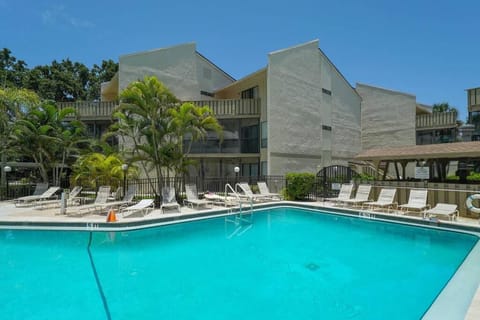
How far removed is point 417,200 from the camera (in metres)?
11.4

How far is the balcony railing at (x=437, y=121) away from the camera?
2356 centimetres

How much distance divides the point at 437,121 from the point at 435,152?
50.1 feet

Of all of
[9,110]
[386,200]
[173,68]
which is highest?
[173,68]

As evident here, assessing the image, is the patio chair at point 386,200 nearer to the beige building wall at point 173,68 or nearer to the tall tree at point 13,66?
the beige building wall at point 173,68

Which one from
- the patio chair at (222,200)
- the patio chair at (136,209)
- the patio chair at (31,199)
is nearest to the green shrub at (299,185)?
the patio chair at (222,200)

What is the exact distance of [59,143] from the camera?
649 inches

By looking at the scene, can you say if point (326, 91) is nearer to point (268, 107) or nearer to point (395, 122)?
point (268, 107)

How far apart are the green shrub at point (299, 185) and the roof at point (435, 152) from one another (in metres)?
3.19

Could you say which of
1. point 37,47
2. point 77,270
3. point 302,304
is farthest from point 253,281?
point 37,47

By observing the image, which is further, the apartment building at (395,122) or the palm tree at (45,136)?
the apartment building at (395,122)

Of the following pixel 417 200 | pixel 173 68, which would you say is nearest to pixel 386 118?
pixel 417 200

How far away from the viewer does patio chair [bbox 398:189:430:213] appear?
36.5 feet

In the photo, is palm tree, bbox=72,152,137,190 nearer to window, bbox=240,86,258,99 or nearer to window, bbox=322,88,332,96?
window, bbox=240,86,258,99

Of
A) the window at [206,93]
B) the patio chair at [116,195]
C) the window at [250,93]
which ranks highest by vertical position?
the window at [206,93]
